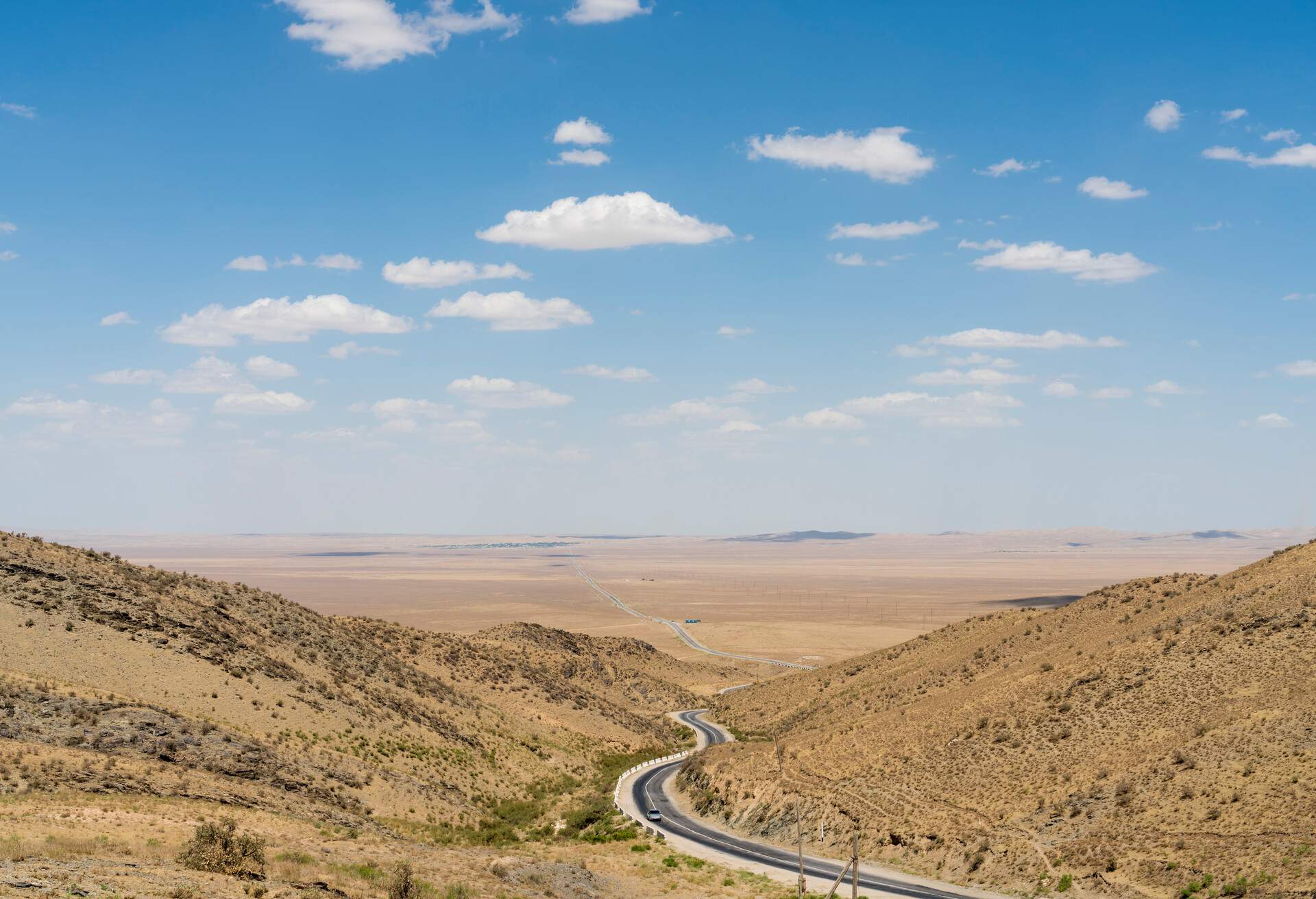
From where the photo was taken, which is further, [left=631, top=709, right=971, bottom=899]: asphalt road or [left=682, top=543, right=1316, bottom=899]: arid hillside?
[left=631, top=709, right=971, bottom=899]: asphalt road

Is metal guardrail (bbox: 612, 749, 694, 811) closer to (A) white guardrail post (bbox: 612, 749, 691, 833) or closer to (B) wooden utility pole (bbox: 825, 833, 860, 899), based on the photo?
(A) white guardrail post (bbox: 612, 749, 691, 833)

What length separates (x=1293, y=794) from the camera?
→ 35.2m

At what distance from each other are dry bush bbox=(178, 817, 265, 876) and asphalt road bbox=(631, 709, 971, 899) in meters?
21.5

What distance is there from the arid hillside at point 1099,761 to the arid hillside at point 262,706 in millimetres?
13971

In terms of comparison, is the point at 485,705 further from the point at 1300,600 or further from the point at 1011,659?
the point at 1300,600

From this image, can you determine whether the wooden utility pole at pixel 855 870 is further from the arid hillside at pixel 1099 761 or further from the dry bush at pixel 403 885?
the dry bush at pixel 403 885

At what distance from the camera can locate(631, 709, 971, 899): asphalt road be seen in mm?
36500

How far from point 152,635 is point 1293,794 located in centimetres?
5160

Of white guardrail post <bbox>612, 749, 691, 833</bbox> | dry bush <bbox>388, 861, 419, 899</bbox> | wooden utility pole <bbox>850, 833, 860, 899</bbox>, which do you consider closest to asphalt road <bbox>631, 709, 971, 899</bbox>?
white guardrail post <bbox>612, 749, 691, 833</bbox>

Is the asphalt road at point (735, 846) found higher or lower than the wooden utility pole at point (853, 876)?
lower

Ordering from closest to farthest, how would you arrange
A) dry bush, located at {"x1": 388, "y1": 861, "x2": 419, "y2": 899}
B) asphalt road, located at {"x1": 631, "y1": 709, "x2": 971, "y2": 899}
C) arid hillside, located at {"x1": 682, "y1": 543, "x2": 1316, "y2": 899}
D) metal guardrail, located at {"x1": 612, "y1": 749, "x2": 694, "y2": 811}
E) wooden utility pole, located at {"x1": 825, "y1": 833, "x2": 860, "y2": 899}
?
wooden utility pole, located at {"x1": 825, "y1": 833, "x2": 860, "y2": 899}, dry bush, located at {"x1": 388, "y1": 861, "x2": 419, "y2": 899}, arid hillside, located at {"x1": 682, "y1": 543, "x2": 1316, "y2": 899}, asphalt road, located at {"x1": 631, "y1": 709, "x2": 971, "y2": 899}, metal guardrail, located at {"x1": 612, "y1": 749, "x2": 694, "y2": 811}

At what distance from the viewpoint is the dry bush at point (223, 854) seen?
2419cm

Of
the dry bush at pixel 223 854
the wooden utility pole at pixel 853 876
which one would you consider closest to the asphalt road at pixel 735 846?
the wooden utility pole at pixel 853 876

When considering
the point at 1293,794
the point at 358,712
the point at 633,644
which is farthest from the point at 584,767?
the point at 633,644
